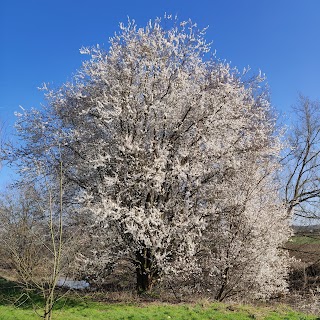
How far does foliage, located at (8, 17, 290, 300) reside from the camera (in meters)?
12.8

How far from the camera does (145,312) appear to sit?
1062 cm

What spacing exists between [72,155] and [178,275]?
6.05 m

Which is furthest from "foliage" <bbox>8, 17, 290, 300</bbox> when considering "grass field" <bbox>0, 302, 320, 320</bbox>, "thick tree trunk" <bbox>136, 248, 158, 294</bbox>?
"grass field" <bbox>0, 302, 320, 320</bbox>

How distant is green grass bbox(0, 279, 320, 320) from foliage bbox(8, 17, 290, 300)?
1549 millimetres

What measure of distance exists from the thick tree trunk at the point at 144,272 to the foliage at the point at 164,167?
1.5 inches

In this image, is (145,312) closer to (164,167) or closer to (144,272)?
(144,272)

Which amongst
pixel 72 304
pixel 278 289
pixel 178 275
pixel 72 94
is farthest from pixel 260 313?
pixel 72 94

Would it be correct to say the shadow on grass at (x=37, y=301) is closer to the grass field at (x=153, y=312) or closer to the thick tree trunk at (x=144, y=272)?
the grass field at (x=153, y=312)

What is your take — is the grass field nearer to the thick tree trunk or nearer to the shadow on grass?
the shadow on grass

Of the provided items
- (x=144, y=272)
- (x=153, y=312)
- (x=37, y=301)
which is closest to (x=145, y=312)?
(x=153, y=312)

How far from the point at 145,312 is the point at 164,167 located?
4.63 metres

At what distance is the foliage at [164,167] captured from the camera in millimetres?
12766

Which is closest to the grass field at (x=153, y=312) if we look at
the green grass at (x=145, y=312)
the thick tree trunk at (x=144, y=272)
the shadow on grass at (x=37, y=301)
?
the green grass at (x=145, y=312)

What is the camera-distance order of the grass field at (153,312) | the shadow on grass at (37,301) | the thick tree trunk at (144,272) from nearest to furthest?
the grass field at (153,312) < the shadow on grass at (37,301) < the thick tree trunk at (144,272)
